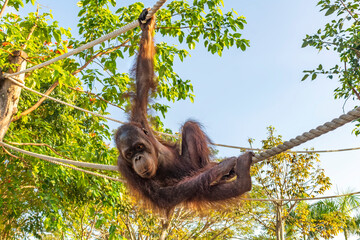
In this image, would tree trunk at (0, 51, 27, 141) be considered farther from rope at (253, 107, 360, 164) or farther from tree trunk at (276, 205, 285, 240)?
tree trunk at (276, 205, 285, 240)

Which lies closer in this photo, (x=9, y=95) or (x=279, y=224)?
(x=9, y=95)

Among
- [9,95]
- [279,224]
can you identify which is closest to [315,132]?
[9,95]

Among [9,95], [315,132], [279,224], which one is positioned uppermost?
[9,95]

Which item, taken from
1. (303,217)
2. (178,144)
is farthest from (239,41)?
(303,217)

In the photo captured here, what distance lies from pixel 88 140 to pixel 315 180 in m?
7.71

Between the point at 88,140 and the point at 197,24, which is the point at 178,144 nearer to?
the point at 197,24

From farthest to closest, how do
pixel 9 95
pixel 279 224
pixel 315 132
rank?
1. pixel 279 224
2. pixel 9 95
3. pixel 315 132

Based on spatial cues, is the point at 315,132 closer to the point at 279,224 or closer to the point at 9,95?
the point at 9,95

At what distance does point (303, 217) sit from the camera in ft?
38.0

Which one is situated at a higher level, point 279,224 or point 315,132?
point 279,224

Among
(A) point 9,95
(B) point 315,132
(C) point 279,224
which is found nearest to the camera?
(B) point 315,132

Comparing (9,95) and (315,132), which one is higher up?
(9,95)

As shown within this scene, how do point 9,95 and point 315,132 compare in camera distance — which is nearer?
point 315,132

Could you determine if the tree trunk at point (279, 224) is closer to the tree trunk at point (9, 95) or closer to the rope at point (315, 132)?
the tree trunk at point (9, 95)
